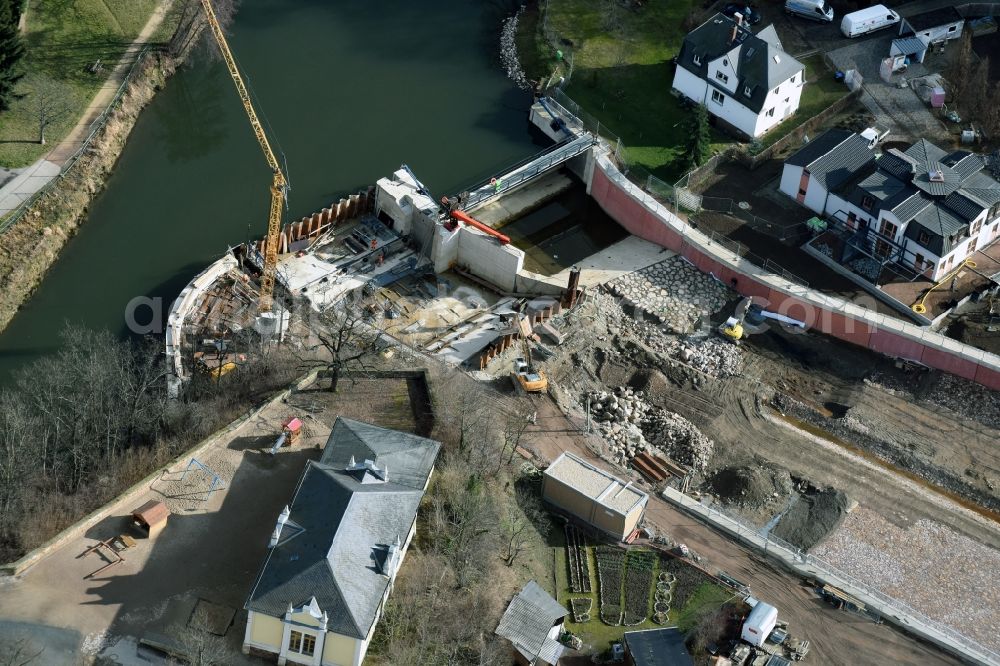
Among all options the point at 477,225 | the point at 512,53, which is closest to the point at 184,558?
the point at 477,225

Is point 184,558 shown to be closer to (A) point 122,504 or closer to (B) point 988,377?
(A) point 122,504

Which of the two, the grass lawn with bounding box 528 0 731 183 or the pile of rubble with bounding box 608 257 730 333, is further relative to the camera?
the grass lawn with bounding box 528 0 731 183

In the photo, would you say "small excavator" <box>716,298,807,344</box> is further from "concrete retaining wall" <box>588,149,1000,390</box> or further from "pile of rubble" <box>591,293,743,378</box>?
"pile of rubble" <box>591,293,743,378</box>

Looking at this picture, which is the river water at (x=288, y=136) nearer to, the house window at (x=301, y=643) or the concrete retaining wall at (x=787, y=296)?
the concrete retaining wall at (x=787, y=296)

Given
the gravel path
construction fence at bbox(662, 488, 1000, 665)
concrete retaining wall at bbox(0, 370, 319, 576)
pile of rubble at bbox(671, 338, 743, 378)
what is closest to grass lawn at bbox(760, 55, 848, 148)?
pile of rubble at bbox(671, 338, 743, 378)

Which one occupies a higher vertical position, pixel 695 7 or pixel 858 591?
pixel 695 7

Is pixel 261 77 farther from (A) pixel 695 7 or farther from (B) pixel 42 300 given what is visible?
(A) pixel 695 7

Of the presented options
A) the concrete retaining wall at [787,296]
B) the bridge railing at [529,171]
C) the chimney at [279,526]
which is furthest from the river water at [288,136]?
the chimney at [279,526]

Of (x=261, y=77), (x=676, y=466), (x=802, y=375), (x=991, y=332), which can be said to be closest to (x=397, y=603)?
(x=676, y=466)
